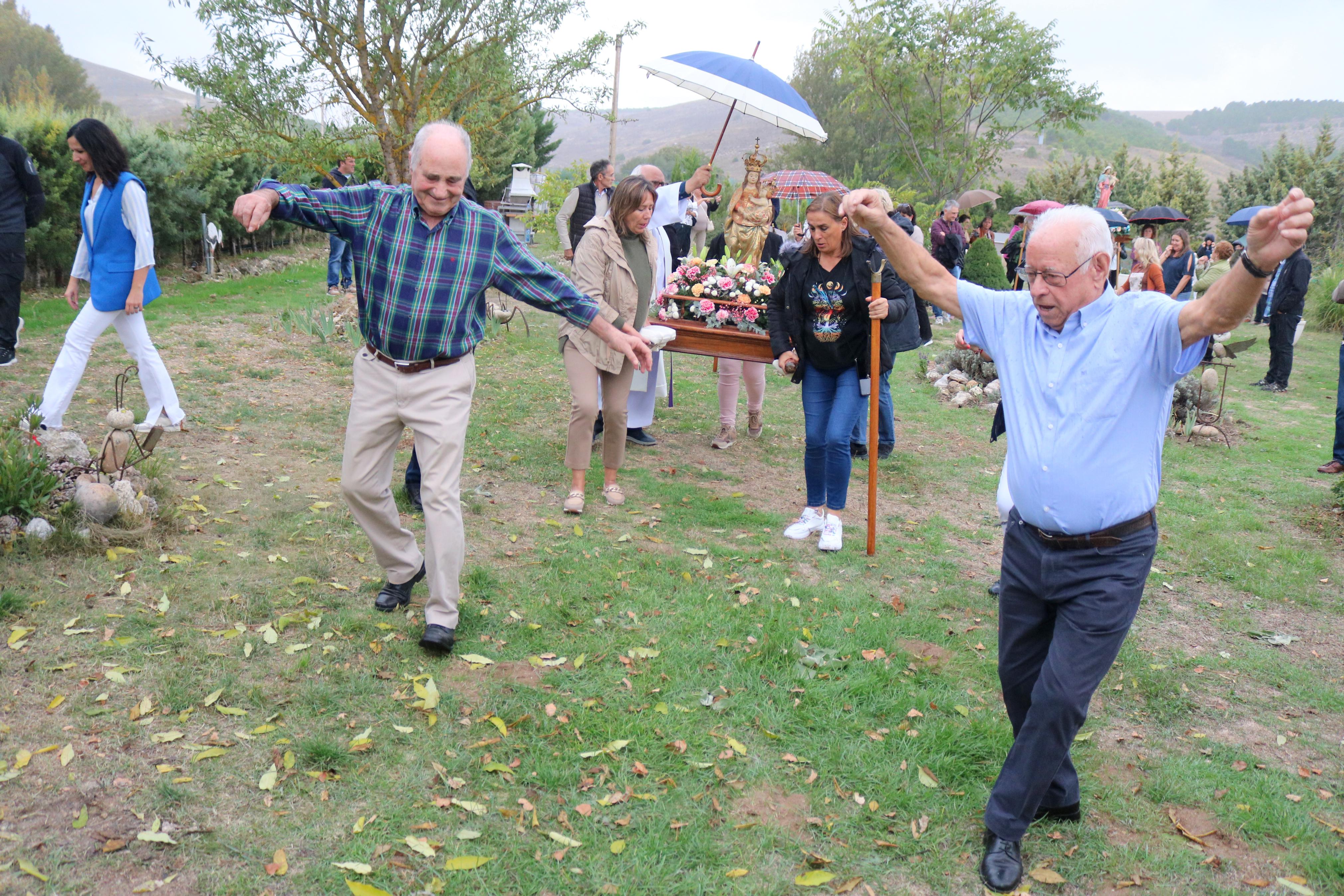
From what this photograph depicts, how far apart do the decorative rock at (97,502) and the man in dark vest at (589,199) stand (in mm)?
5052

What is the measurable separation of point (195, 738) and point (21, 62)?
80167 millimetres

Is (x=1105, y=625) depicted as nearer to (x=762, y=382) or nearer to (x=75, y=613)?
(x=75, y=613)

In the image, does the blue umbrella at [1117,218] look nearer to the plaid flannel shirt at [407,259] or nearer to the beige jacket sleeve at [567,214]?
the beige jacket sleeve at [567,214]

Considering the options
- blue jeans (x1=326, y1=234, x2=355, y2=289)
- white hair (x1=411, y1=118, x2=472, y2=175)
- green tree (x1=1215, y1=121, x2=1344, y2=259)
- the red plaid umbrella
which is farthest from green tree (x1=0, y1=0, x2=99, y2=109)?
white hair (x1=411, y1=118, x2=472, y2=175)

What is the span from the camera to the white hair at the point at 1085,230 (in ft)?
9.21

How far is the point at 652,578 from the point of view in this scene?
5273 millimetres

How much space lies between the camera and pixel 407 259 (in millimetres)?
3932

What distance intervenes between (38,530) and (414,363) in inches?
90.1

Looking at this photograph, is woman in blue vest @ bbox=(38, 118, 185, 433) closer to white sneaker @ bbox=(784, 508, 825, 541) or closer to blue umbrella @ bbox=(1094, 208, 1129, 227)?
white sneaker @ bbox=(784, 508, 825, 541)

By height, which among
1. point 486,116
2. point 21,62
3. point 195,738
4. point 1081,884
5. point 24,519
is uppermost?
point 21,62

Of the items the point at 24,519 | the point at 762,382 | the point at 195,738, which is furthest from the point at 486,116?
the point at 195,738

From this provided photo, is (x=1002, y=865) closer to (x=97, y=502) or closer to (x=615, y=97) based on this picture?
(x=97, y=502)

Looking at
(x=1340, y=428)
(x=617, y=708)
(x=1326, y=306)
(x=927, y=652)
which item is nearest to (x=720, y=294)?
(x=927, y=652)

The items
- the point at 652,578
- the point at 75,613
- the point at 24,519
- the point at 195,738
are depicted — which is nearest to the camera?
the point at 195,738
